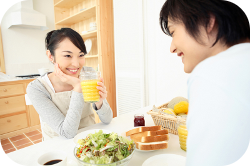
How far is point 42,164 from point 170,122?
2.27ft

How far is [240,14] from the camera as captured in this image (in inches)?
24.2

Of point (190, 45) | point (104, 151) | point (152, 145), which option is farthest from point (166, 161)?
point (190, 45)

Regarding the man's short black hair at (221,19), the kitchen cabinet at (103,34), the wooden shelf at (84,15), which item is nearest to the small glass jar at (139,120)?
the man's short black hair at (221,19)

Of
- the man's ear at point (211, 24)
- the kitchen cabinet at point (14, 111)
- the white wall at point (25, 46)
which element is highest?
the white wall at point (25, 46)

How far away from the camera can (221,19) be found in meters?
0.60

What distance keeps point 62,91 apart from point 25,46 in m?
3.13

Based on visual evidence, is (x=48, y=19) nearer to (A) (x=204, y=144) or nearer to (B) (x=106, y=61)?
(B) (x=106, y=61)

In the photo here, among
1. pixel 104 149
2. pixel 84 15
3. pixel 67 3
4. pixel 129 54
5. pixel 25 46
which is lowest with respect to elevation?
pixel 104 149

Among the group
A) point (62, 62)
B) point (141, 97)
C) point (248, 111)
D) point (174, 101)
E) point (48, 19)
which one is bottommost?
point (141, 97)

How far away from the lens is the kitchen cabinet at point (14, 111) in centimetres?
292

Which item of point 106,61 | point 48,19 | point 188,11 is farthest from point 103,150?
point 48,19

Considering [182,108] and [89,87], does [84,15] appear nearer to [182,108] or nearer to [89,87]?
[89,87]

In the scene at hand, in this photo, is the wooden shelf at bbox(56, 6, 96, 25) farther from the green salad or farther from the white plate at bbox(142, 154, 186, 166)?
the white plate at bbox(142, 154, 186, 166)

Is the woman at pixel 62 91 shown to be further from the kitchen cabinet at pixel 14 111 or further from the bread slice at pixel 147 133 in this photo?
the kitchen cabinet at pixel 14 111
